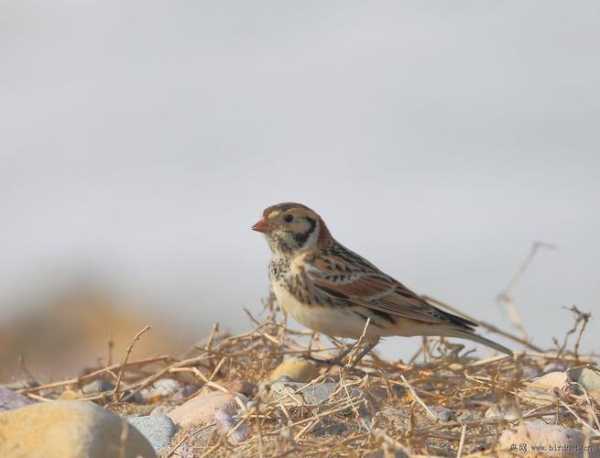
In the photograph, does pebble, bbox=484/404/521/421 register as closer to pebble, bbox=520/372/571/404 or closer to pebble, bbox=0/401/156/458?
pebble, bbox=520/372/571/404

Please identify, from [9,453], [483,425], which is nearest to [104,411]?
[9,453]

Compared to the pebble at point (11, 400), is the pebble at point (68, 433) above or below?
above

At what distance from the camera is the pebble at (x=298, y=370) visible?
836 centimetres

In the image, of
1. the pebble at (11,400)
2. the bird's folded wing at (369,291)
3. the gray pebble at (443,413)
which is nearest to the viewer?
the gray pebble at (443,413)

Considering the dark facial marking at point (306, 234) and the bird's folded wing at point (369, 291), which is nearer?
the bird's folded wing at point (369, 291)

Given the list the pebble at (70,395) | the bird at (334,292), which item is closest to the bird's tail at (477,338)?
the bird at (334,292)

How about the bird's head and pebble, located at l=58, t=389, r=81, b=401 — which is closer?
pebble, located at l=58, t=389, r=81, b=401

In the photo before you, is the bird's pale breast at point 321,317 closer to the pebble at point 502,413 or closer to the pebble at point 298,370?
the pebble at point 298,370

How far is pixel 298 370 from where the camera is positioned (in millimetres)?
8414

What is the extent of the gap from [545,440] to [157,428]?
6.96 ft

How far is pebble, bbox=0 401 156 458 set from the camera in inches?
239

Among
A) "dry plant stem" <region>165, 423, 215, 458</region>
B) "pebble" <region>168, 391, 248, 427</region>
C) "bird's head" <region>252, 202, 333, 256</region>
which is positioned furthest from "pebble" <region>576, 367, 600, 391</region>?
"dry plant stem" <region>165, 423, 215, 458</region>

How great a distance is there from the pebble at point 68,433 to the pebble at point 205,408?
1121 mm

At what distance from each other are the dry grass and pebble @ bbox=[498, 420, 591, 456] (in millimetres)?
71
